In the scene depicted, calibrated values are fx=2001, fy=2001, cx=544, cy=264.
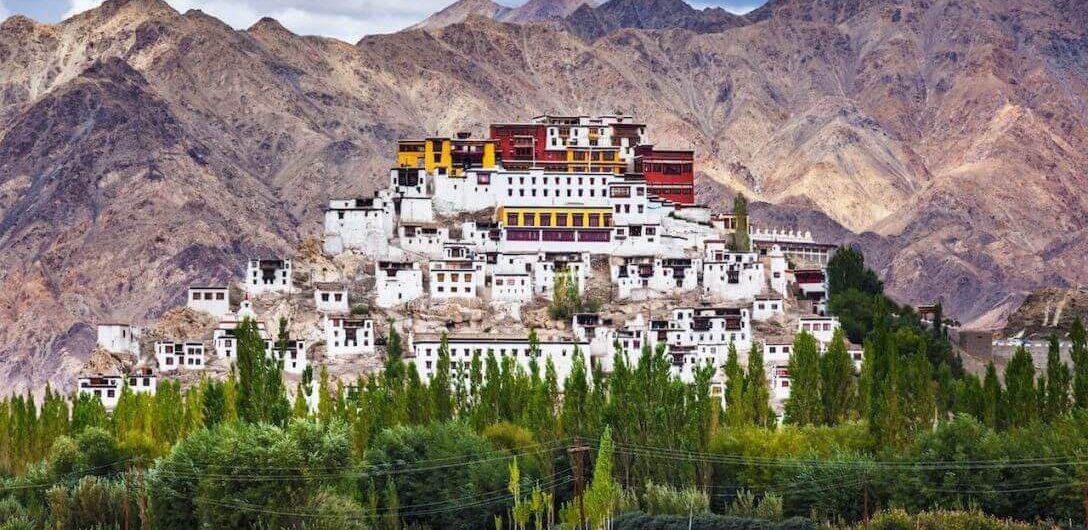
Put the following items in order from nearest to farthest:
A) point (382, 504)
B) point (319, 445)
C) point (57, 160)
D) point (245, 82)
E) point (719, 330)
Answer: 1. point (319, 445)
2. point (382, 504)
3. point (719, 330)
4. point (57, 160)
5. point (245, 82)

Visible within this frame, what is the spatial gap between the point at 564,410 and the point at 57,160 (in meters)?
121

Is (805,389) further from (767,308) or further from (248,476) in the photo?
(248,476)

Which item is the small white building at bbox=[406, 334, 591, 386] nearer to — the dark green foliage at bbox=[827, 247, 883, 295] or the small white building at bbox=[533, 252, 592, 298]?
the small white building at bbox=[533, 252, 592, 298]

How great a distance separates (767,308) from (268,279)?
74.8 ft

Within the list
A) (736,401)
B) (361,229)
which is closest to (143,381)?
(361,229)

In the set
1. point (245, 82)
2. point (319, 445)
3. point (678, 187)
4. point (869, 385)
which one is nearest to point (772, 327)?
point (678, 187)

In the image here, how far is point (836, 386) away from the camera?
7106cm

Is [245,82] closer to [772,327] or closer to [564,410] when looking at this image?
[772,327]

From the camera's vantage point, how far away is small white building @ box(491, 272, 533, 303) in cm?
9044

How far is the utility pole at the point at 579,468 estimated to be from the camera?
56.9 meters

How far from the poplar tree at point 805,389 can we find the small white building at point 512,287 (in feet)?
69.5

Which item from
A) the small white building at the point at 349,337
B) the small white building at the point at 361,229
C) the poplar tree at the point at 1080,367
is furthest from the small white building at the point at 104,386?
the poplar tree at the point at 1080,367

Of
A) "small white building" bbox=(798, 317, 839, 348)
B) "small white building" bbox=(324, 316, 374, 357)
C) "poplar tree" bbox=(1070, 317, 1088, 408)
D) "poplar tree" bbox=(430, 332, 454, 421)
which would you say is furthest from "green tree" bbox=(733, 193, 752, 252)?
"poplar tree" bbox=(430, 332, 454, 421)

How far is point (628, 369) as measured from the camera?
223 ft
